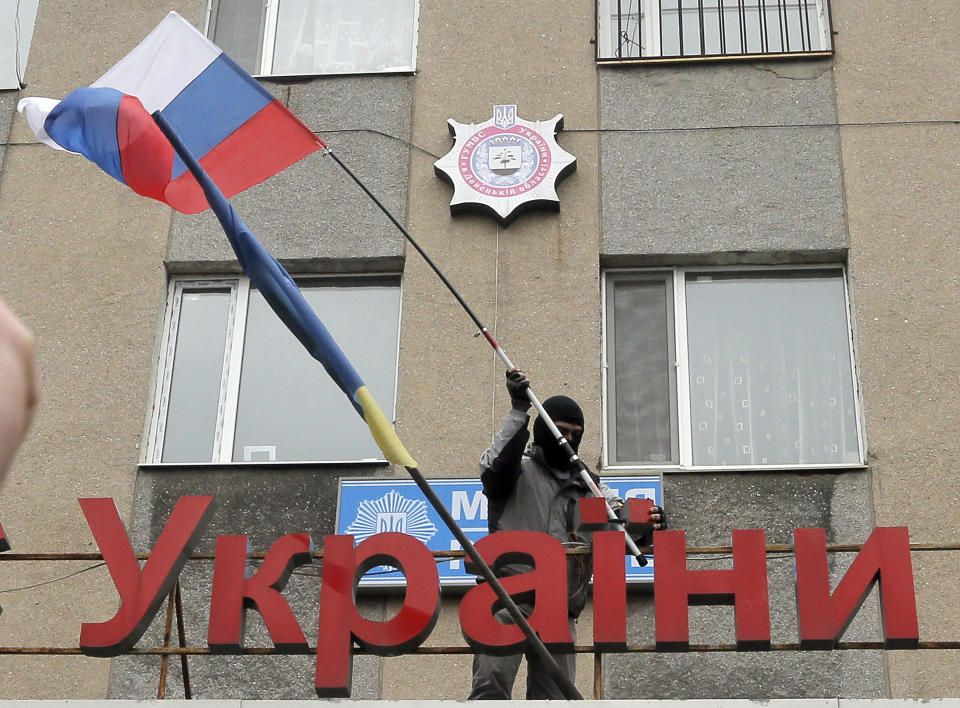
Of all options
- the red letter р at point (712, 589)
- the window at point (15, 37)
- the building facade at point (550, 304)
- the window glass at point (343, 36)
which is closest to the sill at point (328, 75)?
the building facade at point (550, 304)

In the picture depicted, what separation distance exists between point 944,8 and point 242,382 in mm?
5339

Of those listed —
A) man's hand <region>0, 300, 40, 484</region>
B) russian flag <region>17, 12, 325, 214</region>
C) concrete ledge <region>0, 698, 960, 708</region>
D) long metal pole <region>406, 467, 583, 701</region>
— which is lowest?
man's hand <region>0, 300, 40, 484</region>

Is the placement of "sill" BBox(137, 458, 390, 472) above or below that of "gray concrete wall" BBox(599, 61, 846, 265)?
below

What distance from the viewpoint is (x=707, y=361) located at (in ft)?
29.3

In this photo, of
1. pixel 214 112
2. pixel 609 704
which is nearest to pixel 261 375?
pixel 214 112

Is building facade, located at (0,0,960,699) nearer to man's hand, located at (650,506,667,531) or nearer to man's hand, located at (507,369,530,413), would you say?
man's hand, located at (650,506,667,531)

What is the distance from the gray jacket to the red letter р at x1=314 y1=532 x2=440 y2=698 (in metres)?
0.37

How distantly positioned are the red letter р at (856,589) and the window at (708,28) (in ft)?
14.6

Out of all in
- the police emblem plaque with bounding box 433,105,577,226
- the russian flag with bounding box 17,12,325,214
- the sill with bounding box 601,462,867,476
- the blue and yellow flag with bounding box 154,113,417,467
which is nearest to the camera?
the blue and yellow flag with bounding box 154,113,417,467

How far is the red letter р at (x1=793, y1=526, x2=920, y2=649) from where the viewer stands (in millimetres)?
6129

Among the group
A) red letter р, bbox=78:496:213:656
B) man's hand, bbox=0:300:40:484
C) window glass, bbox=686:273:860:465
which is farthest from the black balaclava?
man's hand, bbox=0:300:40:484

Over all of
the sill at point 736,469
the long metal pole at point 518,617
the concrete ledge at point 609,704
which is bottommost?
the concrete ledge at point 609,704

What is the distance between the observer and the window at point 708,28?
982 centimetres

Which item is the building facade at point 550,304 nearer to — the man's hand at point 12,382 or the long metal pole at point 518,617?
the long metal pole at point 518,617
